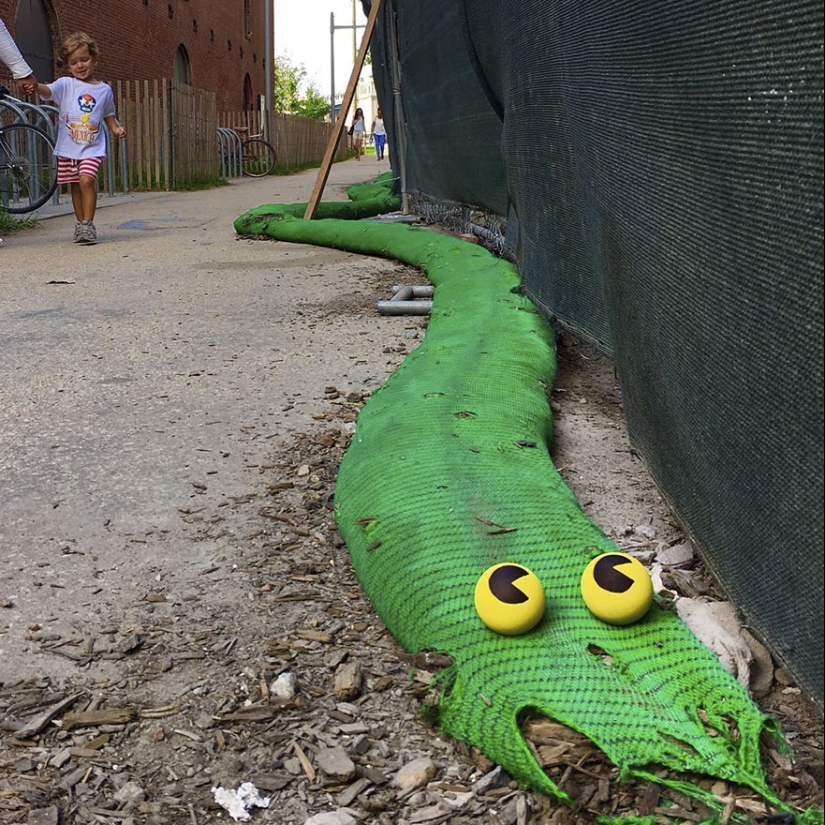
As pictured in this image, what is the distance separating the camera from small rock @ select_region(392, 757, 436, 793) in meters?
1.49

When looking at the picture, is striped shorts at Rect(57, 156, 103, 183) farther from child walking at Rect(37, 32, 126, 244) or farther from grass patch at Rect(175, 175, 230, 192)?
grass patch at Rect(175, 175, 230, 192)

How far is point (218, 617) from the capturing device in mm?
1959

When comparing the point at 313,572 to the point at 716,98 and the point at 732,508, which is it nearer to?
the point at 732,508

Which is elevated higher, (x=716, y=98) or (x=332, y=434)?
(x=716, y=98)

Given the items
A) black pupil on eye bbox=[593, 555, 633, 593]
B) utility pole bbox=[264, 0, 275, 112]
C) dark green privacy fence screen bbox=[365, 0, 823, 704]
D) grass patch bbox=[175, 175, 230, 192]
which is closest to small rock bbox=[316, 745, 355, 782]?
black pupil on eye bbox=[593, 555, 633, 593]

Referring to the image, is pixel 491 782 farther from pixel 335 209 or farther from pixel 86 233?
pixel 335 209

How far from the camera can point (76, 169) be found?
735 centimetres

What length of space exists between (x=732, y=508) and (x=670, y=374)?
44cm

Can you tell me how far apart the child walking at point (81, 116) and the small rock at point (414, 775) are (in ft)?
21.7

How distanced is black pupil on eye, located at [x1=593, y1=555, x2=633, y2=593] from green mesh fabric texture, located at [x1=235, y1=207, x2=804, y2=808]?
0.21 ft

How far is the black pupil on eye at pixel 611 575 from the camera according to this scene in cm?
168

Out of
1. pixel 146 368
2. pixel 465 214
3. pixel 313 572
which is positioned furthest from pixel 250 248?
pixel 313 572

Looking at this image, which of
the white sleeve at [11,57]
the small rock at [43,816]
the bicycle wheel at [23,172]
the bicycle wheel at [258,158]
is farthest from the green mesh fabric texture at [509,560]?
the bicycle wheel at [258,158]

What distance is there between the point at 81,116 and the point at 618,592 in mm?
6742
